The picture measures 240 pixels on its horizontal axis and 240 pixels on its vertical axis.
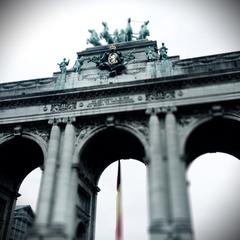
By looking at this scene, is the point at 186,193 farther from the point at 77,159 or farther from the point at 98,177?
the point at 98,177

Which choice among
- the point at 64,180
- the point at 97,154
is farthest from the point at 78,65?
the point at 64,180

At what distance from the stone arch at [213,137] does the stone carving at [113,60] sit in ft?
26.3

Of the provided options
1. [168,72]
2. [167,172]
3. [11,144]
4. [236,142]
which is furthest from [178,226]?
[11,144]

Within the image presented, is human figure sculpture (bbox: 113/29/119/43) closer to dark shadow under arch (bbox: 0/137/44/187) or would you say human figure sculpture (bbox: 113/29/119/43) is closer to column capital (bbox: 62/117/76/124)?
column capital (bbox: 62/117/76/124)

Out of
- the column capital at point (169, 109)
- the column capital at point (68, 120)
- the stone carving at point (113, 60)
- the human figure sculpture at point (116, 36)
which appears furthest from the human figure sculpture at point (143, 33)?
the column capital at point (68, 120)

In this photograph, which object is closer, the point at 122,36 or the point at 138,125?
the point at 138,125

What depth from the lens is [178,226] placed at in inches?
774

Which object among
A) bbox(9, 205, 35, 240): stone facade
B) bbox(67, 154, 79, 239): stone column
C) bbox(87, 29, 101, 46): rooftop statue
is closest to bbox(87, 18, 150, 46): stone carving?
bbox(87, 29, 101, 46): rooftop statue

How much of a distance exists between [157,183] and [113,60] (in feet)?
37.6

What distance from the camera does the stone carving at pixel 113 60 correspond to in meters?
27.5

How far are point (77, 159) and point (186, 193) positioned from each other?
827 cm

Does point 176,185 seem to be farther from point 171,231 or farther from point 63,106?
point 63,106

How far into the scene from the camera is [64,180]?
23.4 metres

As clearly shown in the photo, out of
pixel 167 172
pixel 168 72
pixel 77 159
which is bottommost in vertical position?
pixel 167 172
